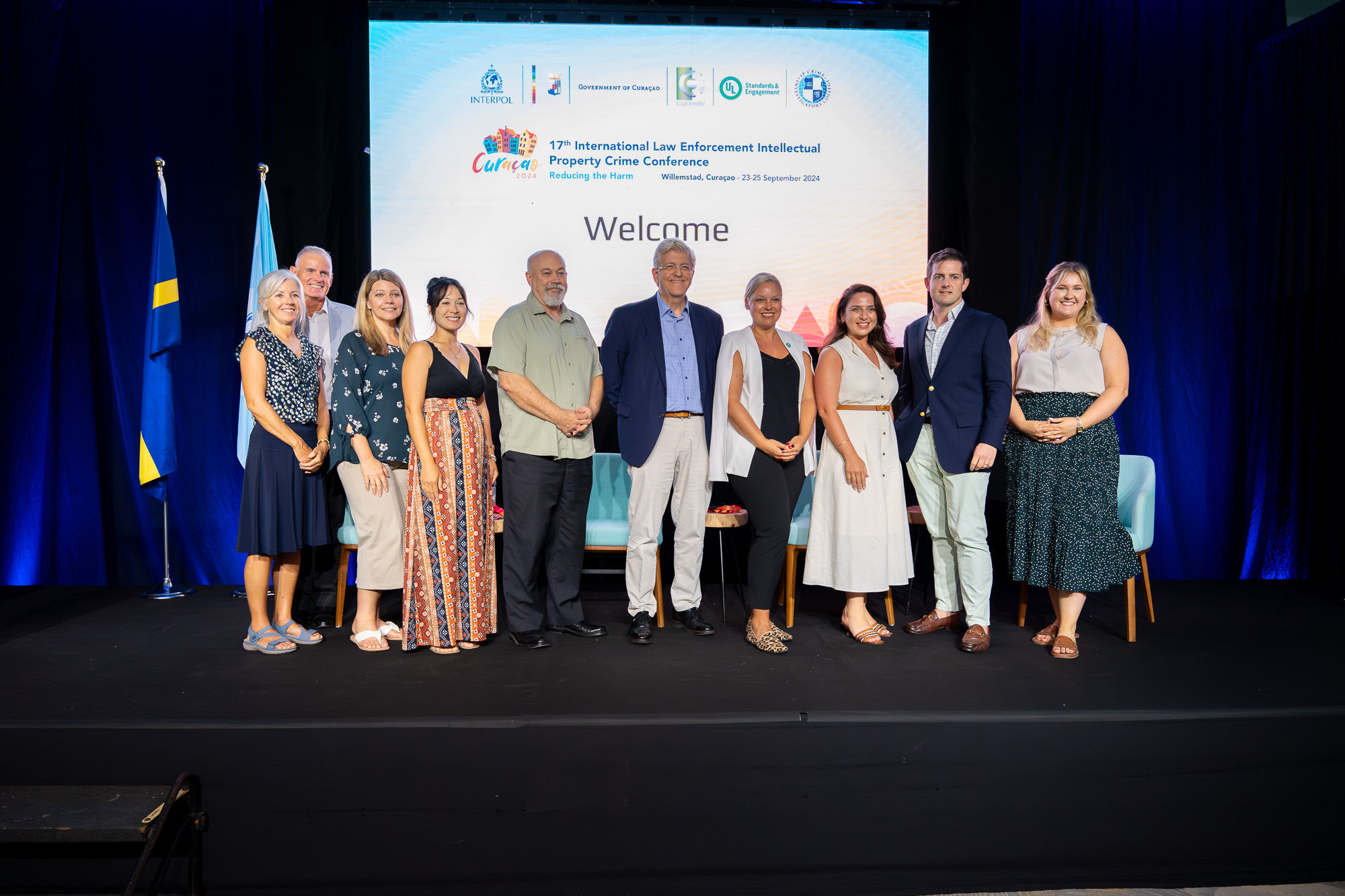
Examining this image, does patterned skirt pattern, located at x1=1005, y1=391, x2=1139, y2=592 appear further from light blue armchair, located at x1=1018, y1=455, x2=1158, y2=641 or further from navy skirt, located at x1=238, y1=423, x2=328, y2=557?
navy skirt, located at x1=238, y1=423, x2=328, y2=557

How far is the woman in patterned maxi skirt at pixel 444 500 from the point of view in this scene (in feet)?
9.51

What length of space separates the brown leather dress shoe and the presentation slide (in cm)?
169

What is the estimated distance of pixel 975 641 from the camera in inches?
115

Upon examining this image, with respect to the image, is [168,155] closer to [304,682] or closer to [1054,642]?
[304,682]

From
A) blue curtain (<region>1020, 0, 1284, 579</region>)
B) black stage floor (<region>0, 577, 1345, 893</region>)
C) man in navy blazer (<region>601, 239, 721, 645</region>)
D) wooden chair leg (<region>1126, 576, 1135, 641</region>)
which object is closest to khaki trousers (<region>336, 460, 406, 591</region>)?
black stage floor (<region>0, 577, 1345, 893</region>)

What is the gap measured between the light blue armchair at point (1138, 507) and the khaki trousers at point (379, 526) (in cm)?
257

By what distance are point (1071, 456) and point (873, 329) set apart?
89 centimetres

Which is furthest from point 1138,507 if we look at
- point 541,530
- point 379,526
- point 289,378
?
point 289,378

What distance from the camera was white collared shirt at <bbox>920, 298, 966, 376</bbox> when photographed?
3080 mm

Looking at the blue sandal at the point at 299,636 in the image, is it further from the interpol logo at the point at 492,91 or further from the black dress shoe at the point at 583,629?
the interpol logo at the point at 492,91

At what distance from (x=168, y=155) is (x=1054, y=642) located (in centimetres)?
511

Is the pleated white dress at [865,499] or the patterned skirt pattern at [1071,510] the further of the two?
the pleated white dress at [865,499]

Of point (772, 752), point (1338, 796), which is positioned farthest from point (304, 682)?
point (1338, 796)

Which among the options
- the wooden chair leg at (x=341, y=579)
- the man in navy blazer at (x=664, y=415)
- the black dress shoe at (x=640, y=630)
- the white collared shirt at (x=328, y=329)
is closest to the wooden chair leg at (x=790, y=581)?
the man in navy blazer at (x=664, y=415)
